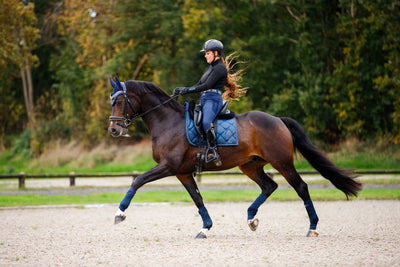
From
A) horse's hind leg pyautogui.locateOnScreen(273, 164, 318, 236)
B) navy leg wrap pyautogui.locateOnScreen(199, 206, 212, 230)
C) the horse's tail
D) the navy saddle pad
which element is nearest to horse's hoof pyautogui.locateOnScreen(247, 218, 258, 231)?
navy leg wrap pyautogui.locateOnScreen(199, 206, 212, 230)

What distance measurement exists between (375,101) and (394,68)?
2528mm

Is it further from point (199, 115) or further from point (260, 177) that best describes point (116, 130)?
point (260, 177)

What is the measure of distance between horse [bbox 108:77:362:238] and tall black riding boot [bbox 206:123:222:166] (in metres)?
0.13

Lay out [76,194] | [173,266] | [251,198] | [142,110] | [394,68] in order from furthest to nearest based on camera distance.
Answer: [394,68], [76,194], [251,198], [142,110], [173,266]

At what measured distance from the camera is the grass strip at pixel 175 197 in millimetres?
17281

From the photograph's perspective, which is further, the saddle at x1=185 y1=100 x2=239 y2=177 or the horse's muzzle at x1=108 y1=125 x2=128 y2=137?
the saddle at x1=185 y1=100 x2=239 y2=177

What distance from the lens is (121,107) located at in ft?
31.2

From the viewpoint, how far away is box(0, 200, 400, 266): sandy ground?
23.8ft

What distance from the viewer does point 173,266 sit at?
22.2 ft

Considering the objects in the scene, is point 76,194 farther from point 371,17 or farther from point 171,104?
point 371,17

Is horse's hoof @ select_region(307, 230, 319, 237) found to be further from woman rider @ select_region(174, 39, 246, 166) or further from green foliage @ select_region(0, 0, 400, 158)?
green foliage @ select_region(0, 0, 400, 158)

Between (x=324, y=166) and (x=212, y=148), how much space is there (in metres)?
2.17

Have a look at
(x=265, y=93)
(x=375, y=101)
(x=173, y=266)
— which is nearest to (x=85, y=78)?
(x=265, y=93)

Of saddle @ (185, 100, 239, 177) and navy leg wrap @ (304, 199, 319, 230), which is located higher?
saddle @ (185, 100, 239, 177)
